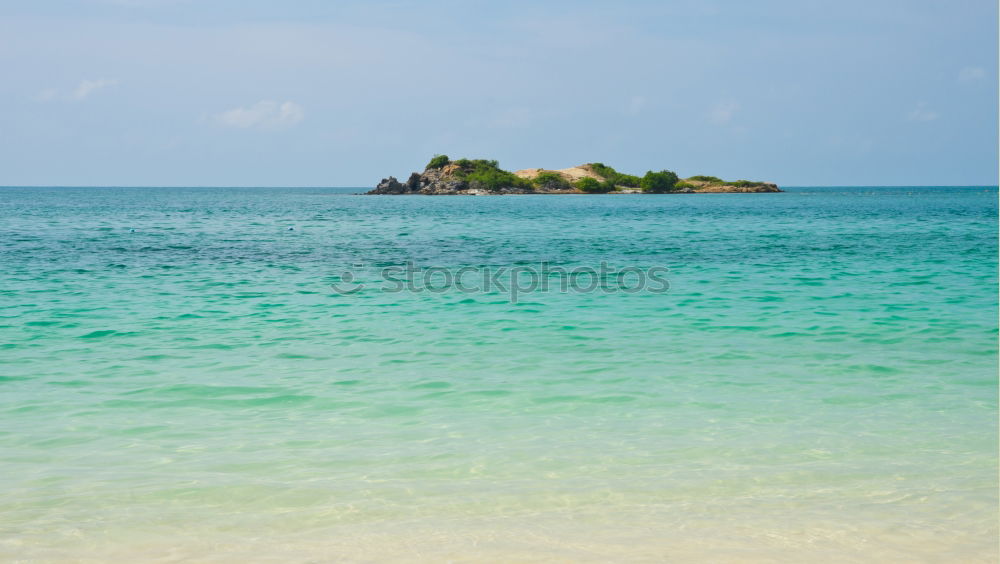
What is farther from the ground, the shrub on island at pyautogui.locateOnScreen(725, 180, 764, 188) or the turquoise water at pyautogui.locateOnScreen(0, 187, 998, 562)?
the shrub on island at pyautogui.locateOnScreen(725, 180, 764, 188)

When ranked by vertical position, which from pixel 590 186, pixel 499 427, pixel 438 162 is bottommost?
pixel 499 427

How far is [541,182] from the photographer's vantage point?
17925 centimetres

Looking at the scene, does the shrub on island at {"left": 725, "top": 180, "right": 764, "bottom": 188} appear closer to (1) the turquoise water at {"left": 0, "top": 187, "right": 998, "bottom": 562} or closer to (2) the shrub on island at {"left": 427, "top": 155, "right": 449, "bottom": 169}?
(2) the shrub on island at {"left": 427, "top": 155, "right": 449, "bottom": 169}

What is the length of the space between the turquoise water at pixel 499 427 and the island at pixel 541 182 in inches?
6089

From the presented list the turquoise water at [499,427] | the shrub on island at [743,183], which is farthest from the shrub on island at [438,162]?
the turquoise water at [499,427]

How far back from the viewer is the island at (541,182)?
17300cm

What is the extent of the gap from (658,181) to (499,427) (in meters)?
180

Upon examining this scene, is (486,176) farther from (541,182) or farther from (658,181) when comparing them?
(658,181)

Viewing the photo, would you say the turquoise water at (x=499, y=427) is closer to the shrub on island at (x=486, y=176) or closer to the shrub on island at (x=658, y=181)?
the shrub on island at (x=486, y=176)

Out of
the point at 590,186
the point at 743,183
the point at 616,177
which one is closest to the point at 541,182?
the point at 590,186

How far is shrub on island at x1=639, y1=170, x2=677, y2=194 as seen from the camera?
183 m

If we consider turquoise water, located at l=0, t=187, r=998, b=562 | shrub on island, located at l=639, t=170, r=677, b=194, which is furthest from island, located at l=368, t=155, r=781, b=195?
turquoise water, located at l=0, t=187, r=998, b=562

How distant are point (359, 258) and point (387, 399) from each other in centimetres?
2226

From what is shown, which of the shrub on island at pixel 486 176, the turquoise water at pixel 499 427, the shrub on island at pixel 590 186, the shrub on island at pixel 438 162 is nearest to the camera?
the turquoise water at pixel 499 427
